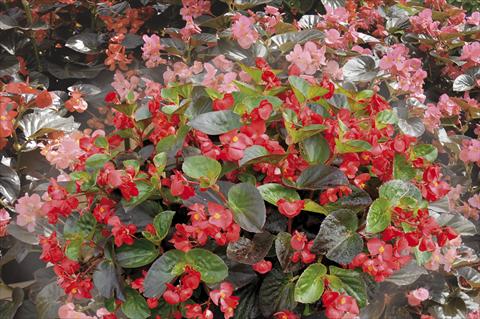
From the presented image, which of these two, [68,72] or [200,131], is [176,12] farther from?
[200,131]

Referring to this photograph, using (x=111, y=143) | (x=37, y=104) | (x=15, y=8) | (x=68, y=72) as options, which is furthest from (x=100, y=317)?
(x=15, y=8)

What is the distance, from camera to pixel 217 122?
39.3 inches

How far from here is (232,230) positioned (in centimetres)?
92

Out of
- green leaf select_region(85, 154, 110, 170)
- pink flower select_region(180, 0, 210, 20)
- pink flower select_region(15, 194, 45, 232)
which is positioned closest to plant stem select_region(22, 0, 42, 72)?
pink flower select_region(180, 0, 210, 20)

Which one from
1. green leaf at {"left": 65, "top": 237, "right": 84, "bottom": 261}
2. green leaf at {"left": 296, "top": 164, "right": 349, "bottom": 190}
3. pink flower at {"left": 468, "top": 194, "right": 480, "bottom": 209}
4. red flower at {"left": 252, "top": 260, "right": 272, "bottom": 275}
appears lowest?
pink flower at {"left": 468, "top": 194, "right": 480, "bottom": 209}

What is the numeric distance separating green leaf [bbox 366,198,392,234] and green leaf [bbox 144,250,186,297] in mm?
300

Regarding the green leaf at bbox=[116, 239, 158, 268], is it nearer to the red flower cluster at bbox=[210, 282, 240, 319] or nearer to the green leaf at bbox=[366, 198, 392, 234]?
the red flower cluster at bbox=[210, 282, 240, 319]

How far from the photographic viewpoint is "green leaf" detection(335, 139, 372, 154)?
0.96 metres

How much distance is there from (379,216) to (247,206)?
0.72ft

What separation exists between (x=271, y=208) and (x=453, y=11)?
4.47 ft

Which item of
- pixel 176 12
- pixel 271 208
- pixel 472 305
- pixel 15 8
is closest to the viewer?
pixel 271 208

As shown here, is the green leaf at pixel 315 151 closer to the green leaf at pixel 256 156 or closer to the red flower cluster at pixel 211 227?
the green leaf at pixel 256 156

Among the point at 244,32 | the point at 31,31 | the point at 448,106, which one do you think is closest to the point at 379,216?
the point at 244,32

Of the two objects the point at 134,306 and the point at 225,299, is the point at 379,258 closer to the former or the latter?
the point at 225,299
